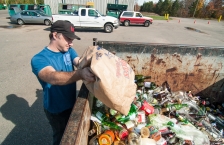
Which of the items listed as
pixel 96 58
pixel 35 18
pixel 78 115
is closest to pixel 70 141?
pixel 78 115

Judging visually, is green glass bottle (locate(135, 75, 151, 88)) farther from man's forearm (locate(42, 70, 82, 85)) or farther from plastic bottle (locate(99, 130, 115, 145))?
man's forearm (locate(42, 70, 82, 85))

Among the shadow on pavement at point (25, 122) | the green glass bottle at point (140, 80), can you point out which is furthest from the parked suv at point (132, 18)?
the green glass bottle at point (140, 80)

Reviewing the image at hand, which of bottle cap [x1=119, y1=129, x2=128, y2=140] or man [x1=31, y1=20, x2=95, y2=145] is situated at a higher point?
man [x1=31, y1=20, x2=95, y2=145]

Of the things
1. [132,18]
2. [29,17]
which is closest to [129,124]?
[29,17]

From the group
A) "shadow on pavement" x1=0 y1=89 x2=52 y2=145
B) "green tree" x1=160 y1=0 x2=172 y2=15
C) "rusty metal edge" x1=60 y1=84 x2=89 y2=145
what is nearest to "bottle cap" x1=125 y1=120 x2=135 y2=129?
"rusty metal edge" x1=60 y1=84 x2=89 y2=145

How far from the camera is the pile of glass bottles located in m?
1.47

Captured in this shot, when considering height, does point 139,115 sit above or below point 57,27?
below

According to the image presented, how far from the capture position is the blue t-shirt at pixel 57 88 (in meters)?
1.48

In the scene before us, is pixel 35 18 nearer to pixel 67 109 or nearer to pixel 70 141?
pixel 67 109

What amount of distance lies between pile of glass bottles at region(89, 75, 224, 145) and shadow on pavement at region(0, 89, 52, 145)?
1451mm

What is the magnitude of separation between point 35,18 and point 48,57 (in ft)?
48.2

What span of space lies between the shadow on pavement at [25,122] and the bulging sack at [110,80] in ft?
6.20

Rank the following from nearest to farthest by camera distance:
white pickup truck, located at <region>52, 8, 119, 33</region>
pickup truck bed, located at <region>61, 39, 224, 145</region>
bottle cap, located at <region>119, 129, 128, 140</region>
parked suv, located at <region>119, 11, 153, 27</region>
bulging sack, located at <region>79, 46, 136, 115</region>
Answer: bulging sack, located at <region>79, 46, 136, 115</region> → bottle cap, located at <region>119, 129, 128, 140</region> → pickup truck bed, located at <region>61, 39, 224, 145</region> → white pickup truck, located at <region>52, 8, 119, 33</region> → parked suv, located at <region>119, 11, 153, 27</region>

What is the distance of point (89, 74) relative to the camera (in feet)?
3.47
